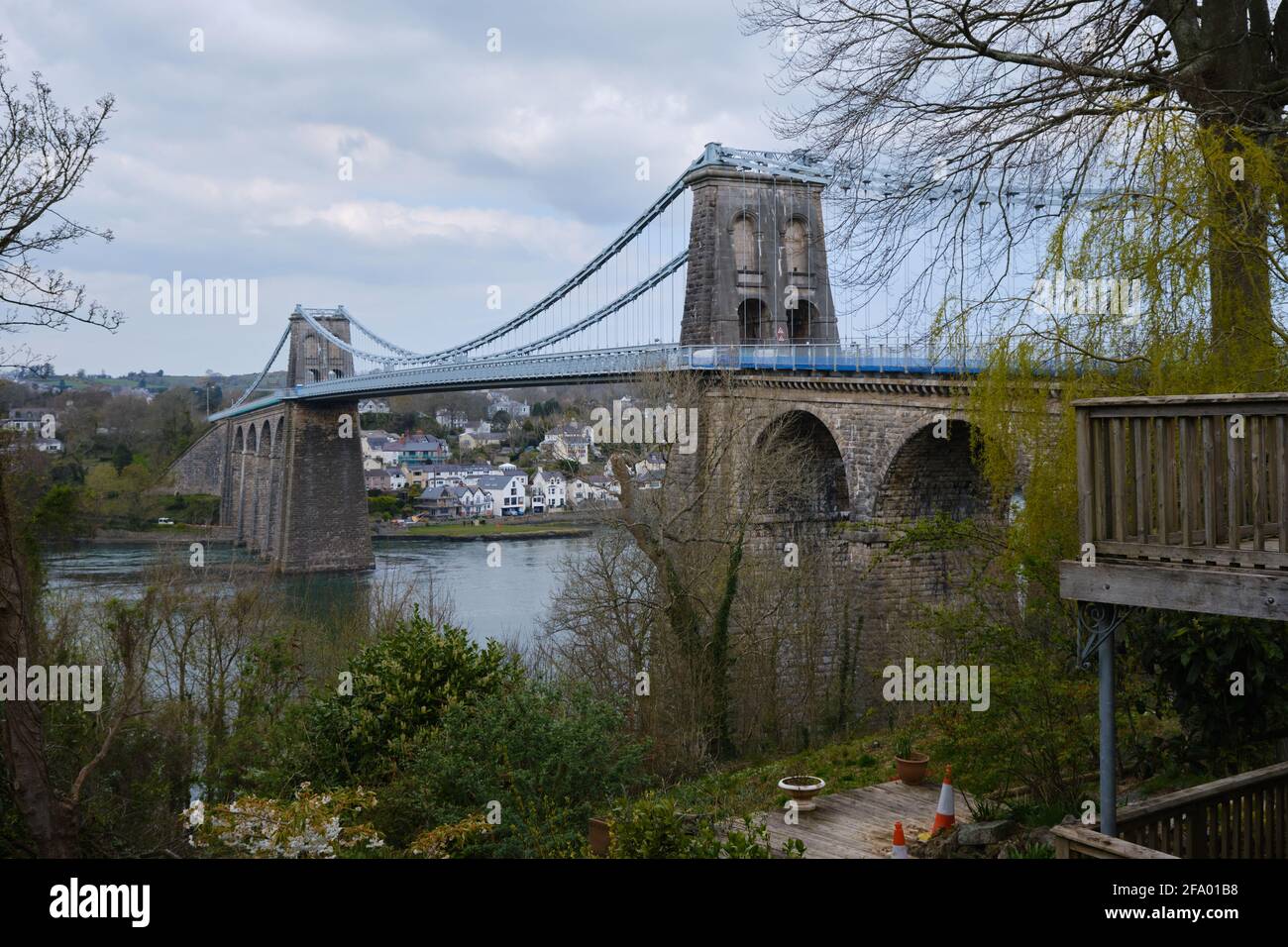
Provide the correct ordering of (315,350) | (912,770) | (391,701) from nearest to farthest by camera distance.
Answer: (391,701) < (912,770) < (315,350)

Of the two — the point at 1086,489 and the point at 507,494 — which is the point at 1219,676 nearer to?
the point at 1086,489

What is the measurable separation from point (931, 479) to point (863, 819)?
12.5m

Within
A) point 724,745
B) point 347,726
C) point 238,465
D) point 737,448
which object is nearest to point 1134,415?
point 347,726

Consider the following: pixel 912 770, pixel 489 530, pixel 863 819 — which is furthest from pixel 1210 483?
pixel 489 530

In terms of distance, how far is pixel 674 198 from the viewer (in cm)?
3020

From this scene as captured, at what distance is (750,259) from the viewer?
26.6 metres

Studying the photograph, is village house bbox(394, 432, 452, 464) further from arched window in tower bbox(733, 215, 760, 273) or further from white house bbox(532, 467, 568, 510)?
arched window in tower bbox(733, 215, 760, 273)

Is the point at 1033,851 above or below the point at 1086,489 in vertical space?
below

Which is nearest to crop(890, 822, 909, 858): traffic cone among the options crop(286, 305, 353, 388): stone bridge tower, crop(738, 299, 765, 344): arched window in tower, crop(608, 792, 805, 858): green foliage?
crop(608, 792, 805, 858): green foliage

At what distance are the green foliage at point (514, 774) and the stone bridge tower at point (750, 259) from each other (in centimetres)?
1820

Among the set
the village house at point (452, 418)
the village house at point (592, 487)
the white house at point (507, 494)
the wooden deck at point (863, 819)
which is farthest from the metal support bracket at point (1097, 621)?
the village house at point (452, 418)

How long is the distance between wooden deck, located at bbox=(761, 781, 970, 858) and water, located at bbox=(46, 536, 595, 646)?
34.2 feet

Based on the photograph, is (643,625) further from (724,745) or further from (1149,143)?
(1149,143)

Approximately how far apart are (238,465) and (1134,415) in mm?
48189
